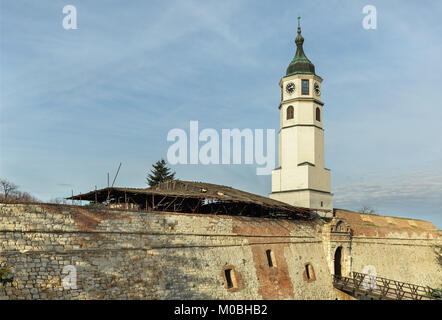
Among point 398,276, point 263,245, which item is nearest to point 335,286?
point 263,245

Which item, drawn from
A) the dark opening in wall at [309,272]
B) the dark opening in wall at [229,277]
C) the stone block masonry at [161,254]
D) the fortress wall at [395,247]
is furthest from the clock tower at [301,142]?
the dark opening in wall at [229,277]

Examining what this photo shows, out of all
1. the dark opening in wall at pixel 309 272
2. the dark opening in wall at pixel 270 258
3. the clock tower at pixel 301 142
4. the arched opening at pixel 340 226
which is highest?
the clock tower at pixel 301 142

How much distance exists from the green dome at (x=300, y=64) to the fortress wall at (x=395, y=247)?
14.9 metres

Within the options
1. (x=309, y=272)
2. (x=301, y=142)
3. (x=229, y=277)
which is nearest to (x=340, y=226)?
(x=309, y=272)

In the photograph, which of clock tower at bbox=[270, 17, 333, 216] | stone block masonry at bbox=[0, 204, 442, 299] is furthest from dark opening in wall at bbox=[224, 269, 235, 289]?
clock tower at bbox=[270, 17, 333, 216]

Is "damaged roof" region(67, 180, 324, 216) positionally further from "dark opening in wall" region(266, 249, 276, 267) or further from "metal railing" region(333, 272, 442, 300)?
"metal railing" region(333, 272, 442, 300)

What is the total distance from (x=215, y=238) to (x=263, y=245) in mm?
4647

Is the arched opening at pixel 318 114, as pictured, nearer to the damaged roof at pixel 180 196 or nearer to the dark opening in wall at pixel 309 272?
the damaged roof at pixel 180 196

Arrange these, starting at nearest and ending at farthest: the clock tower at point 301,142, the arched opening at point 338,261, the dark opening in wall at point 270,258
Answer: the dark opening in wall at point 270,258
the arched opening at point 338,261
the clock tower at point 301,142

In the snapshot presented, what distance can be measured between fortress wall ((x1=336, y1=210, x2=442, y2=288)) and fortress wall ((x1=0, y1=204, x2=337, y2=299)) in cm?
1072

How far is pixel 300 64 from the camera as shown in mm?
41906

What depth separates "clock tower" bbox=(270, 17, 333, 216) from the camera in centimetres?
4009

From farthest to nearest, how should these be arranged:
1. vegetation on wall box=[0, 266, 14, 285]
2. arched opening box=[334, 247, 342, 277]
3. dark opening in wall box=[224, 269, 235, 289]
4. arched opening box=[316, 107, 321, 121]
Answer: arched opening box=[316, 107, 321, 121] < arched opening box=[334, 247, 342, 277] < dark opening in wall box=[224, 269, 235, 289] < vegetation on wall box=[0, 266, 14, 285]

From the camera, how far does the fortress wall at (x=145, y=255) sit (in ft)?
61.3
